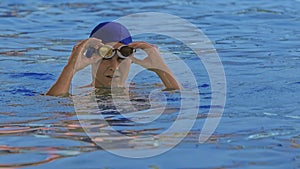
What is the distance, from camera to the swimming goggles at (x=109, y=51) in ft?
21.7

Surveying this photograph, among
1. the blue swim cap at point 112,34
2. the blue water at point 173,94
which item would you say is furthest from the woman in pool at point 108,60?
the blue water at point 173,94

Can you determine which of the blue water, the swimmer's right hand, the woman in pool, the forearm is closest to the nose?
the woman in pool

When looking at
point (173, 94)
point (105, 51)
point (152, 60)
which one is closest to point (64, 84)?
point (105, 51)

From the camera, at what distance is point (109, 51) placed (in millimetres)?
6715

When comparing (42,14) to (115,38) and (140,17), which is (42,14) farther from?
(115,38)

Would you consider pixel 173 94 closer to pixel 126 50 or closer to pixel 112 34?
pixel 126 50

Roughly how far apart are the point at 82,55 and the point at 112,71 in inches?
15.6

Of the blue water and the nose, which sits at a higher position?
the nose

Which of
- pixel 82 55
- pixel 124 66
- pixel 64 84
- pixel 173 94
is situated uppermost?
pixel 82 55

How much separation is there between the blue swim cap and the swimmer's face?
0.10 m

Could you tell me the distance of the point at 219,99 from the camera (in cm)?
679

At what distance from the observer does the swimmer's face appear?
22.4 feet

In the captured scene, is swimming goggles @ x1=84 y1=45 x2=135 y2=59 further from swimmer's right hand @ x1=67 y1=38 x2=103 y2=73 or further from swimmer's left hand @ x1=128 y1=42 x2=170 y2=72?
swimmer's left hand @ x1=128 y1=42 x2=170 y2=72

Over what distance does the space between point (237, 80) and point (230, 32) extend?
3.56m
